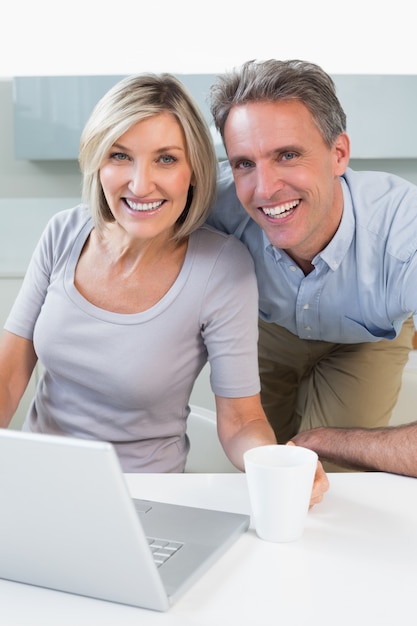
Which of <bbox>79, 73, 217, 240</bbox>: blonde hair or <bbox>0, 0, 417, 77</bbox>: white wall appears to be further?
<bbox>0, 0, 417, 77</bbox>: white wall

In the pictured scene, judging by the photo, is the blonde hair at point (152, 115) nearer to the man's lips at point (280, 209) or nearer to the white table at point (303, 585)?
the man's lips at point (280, 209)

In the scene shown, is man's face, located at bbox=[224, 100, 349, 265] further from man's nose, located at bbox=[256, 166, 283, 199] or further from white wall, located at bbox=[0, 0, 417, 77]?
white wall, located at bbox=[0, 0, 417, 77]

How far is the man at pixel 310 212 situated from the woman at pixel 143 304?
9 cm

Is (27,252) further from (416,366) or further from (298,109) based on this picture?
(298,109)

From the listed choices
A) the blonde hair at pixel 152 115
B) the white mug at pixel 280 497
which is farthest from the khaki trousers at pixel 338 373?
the white mug at pixel 280 497

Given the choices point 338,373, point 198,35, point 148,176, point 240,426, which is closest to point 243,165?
point 148,176

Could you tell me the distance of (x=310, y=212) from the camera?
158cm

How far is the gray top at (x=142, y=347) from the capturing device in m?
1.46

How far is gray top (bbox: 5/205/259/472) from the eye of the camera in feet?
4.78

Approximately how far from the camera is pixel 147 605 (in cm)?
76

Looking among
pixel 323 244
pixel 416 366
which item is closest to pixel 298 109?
pixel 323 244

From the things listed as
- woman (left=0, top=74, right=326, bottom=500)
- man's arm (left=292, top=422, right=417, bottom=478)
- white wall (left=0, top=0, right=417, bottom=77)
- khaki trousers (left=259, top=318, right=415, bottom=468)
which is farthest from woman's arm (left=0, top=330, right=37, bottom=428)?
white wall (left=0, top=0, right=417, bottom=77)

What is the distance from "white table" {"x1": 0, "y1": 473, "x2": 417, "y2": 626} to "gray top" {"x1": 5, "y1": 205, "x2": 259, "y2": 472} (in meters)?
0.44

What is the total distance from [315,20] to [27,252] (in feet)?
4.64
